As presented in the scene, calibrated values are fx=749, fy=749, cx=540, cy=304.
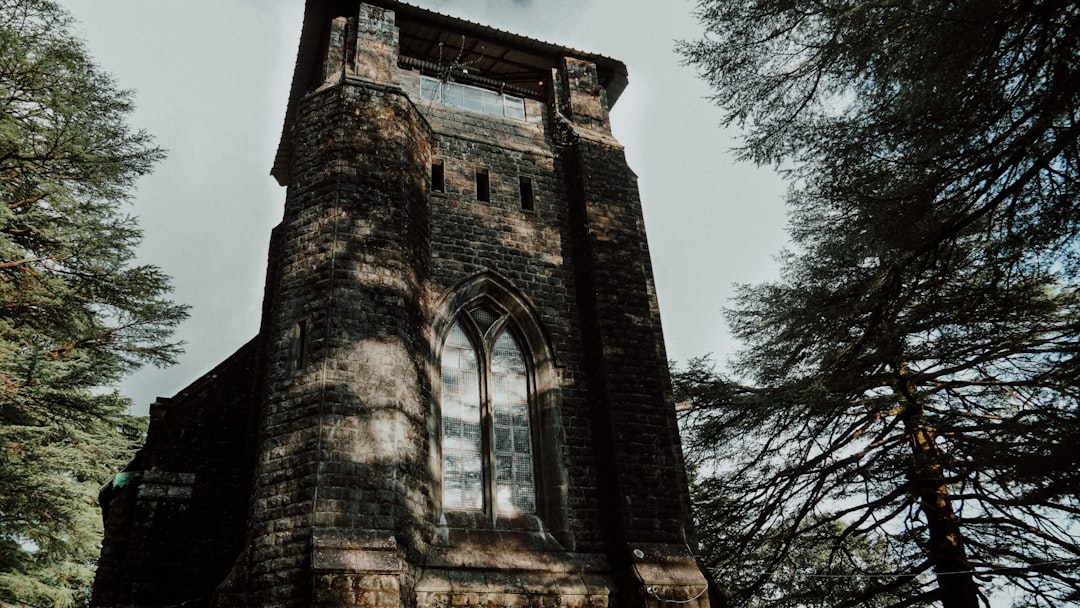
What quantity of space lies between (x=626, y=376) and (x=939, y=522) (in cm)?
523

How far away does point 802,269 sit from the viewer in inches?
529

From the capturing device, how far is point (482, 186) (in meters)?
11.1

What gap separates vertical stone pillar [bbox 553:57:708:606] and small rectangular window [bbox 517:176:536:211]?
639 mm

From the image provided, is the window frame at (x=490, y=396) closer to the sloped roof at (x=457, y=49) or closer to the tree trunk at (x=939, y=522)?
the sloped roof at (x=457, y=49)

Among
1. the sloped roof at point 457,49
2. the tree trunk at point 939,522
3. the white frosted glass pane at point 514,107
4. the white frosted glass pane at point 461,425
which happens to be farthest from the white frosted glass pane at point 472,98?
the tree trunk at point 939,522

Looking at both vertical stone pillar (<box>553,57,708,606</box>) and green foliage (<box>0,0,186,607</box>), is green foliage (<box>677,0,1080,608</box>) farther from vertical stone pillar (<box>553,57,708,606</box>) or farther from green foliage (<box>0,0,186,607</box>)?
green foliage (<box>0,0,186,607</box>)

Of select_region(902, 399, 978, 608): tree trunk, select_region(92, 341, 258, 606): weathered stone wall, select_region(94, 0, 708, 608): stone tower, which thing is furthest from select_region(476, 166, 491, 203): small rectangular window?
select_region(902, 399, 978, 608): tree trunk

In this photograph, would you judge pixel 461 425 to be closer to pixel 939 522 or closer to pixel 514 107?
pixel 514 107

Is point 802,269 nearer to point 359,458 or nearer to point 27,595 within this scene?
point 359,458

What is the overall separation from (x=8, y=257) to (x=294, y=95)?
561cm

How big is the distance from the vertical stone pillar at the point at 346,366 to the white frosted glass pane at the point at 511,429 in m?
1.10

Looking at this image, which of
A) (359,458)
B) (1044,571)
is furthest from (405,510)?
(1044,571)

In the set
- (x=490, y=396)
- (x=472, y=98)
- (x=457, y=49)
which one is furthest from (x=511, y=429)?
(x=457, y=49)

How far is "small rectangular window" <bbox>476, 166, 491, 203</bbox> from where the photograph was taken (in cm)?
1094
